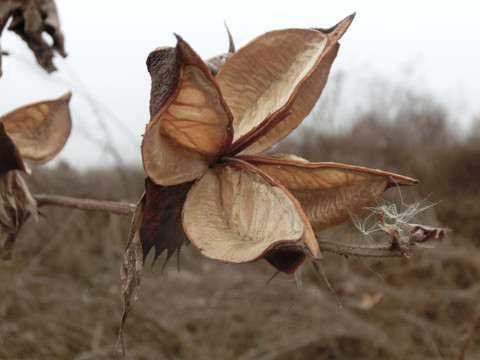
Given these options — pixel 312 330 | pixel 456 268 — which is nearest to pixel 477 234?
pixel 456 268

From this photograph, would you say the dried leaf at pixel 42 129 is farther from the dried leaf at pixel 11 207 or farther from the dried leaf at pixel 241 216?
the dried leaf at pixel 241 216

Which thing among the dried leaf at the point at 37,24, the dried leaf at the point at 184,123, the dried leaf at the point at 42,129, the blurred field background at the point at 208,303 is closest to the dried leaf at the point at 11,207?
the dried leaf at the point at 42,129

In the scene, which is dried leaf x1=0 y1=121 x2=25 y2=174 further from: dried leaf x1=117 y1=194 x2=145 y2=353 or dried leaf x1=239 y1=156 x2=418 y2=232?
dried leaf x1=239 y1=156 x2=418 y2=232

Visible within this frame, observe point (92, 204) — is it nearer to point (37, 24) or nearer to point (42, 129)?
point (42, 129)

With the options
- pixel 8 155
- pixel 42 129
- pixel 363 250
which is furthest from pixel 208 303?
pixel 363 250

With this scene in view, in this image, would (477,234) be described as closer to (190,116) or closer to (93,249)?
(93,249)

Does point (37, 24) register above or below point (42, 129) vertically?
above

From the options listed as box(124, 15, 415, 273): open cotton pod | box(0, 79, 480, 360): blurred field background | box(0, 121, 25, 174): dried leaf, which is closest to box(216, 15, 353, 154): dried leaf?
box(124, 15, 415, 273): open cotton pod
